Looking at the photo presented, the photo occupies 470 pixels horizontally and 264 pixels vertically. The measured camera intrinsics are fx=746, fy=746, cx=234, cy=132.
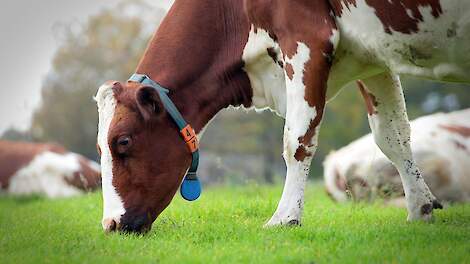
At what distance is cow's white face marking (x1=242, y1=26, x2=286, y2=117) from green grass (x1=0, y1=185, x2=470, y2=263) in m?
1.07

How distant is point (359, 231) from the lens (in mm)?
5641

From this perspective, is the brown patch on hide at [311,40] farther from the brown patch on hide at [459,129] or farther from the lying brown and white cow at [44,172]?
the lying brown and white cow at [44,172]

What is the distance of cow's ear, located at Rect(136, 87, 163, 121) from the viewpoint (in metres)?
5.96

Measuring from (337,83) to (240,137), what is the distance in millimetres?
29276

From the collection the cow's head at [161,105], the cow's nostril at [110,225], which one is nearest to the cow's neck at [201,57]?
the cow's head at [161,105]

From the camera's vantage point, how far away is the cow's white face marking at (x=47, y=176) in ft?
45.0

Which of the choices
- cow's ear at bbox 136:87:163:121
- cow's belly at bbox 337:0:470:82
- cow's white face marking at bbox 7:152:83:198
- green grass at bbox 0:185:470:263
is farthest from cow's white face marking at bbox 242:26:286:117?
cow's white face marking at bbox 7:152:83:198

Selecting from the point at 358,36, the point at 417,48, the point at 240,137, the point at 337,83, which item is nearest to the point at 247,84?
the point at 337,83

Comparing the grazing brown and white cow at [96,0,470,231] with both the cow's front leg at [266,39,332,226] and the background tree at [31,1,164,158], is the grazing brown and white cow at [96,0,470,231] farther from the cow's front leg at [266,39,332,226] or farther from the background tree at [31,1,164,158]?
the background tree at [31,1,164,158]

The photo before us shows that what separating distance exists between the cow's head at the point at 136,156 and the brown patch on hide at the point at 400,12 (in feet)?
5.80

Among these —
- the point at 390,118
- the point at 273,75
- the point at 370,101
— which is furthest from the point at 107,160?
the point at 390,118

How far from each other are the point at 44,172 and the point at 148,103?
27.8ft

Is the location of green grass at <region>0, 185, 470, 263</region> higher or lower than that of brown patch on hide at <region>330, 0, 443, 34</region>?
lower

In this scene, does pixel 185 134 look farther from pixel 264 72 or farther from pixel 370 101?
pixel 370 101
